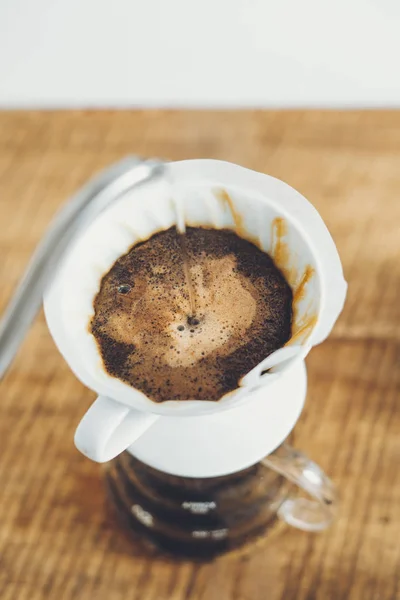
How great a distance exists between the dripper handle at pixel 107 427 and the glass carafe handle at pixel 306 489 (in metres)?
0.18

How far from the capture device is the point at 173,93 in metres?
1.41

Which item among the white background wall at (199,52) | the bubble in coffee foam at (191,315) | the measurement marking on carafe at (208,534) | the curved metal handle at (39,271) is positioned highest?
the curved metal handle at (39,271)

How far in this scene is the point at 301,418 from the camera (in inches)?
30.3

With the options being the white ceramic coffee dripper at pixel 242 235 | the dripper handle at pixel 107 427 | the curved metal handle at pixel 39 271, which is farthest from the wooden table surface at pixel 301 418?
the curved metal handle at pixel 39 271

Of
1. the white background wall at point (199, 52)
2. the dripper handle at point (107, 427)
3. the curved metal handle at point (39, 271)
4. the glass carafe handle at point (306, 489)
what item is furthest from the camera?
the white background wall at point (199, 52)

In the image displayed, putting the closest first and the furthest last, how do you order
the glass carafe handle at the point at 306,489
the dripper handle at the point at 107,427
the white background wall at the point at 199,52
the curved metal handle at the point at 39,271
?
the curved metal handle at the point at 39,271, the dripper handle at the point at 107,427, the glass carafe handle at the point at 306,489, the white background wall at the point at 199,52

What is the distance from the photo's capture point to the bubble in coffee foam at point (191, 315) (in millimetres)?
583

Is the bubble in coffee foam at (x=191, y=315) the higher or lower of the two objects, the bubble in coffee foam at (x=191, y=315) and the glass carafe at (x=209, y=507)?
the higher

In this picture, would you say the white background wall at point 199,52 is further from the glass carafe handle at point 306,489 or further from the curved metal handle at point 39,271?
the curved metal handle at point 39,271

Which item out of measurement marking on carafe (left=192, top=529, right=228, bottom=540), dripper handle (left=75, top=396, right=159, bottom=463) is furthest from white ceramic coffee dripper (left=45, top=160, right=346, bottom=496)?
measurement marking on carafe (left=192, top=529, right=228, bottom=540)

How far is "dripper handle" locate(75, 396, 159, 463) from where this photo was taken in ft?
1.66

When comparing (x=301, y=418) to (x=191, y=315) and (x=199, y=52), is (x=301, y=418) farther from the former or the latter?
(x=199, y=52)

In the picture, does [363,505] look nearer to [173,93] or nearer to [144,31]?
[173,93]

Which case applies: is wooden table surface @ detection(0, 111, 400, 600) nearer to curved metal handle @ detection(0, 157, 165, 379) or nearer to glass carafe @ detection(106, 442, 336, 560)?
glass carafe @ detection(106, 442, 336, 560)
